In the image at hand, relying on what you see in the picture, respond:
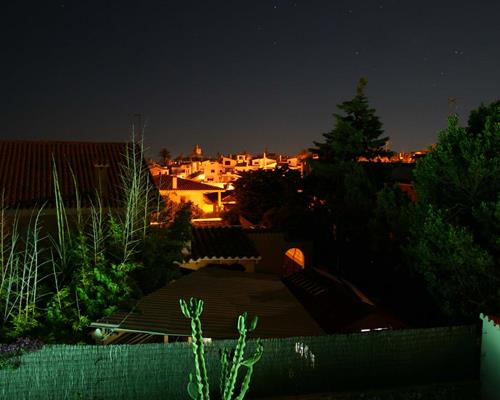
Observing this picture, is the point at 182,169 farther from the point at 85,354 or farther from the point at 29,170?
the point at 85,354

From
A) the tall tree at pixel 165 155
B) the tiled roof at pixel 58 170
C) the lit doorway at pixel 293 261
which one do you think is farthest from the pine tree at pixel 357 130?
the tall tree at pixel 165 155

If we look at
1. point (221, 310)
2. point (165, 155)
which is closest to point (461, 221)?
point (221, 310)

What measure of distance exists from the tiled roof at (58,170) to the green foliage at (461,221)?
842 cm

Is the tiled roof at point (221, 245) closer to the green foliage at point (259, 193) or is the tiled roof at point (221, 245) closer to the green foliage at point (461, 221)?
the green foliage at point (461, 221)

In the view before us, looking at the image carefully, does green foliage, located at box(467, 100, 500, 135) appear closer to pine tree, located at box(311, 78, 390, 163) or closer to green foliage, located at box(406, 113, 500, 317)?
green foliage, located at box(406, 113, 500, 317)

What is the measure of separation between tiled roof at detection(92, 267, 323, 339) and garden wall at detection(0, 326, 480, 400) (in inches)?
21.4

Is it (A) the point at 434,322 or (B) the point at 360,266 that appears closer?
(A) the point at 434,322

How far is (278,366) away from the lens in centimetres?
671

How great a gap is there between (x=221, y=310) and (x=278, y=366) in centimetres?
176

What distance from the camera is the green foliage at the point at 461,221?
27.6ft

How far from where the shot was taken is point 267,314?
8.20 m

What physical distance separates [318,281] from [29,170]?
33.9 feet

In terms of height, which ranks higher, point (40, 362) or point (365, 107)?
point (365, 107)

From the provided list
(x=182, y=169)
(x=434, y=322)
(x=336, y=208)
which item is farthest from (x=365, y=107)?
(x=182, y=169)
